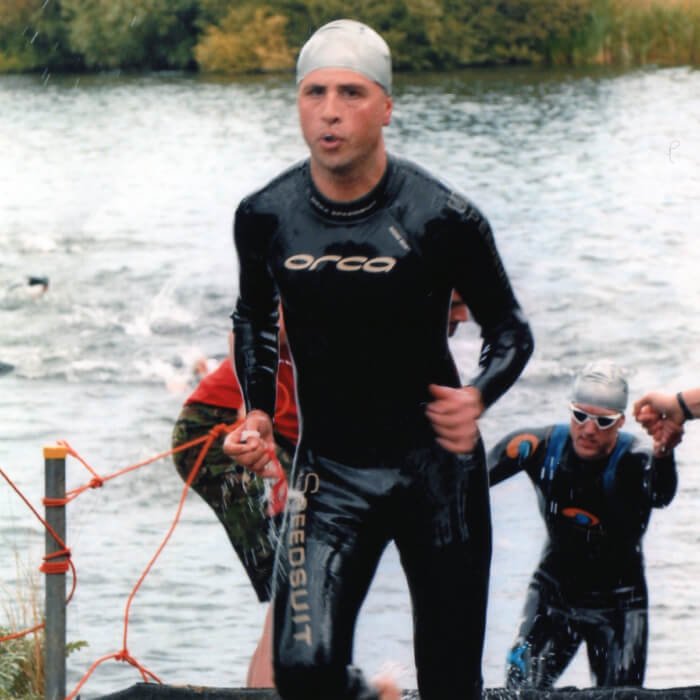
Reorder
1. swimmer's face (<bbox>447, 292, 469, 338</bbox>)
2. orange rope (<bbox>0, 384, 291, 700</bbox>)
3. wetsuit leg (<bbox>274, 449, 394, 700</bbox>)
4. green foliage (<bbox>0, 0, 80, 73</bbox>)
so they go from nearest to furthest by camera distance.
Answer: wetsuit leg (<bbox>274, 449, 394, 700</bbox>), orange rope (<bbox>0, 384, 291, 700</bbox>), swimmer's face (<bbox>447, 292, 469, 338</bbox>), green foliage (<bbox>0, 0, 80, 73</bbox>)

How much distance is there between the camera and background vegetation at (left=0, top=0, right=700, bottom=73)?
138 feet

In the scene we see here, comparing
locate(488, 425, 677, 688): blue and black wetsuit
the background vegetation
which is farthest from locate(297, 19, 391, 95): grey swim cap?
the background vegetation

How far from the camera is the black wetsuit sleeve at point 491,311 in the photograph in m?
4.24

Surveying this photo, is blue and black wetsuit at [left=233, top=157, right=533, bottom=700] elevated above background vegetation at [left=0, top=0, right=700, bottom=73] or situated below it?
above

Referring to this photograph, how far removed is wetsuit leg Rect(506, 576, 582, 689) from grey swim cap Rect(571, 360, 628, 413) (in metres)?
0.88

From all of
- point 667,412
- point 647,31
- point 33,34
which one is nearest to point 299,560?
point 667,412

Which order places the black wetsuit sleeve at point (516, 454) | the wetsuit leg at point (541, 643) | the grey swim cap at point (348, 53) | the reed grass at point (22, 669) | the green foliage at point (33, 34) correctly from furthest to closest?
the green foliage at point (33, 34)
the wetsuit leg at point (541, 643)
the black wetsuit sleeve at point (516, 454)
the reed grass at point (22, 669)
the grey swim cap at point (348, 53)

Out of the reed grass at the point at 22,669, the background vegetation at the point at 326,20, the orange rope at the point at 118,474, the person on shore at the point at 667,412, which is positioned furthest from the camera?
the background vegetation at the point at 326,20

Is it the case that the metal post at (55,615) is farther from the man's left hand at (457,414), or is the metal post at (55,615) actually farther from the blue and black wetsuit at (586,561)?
the blue and black wetsuit at (586,561)

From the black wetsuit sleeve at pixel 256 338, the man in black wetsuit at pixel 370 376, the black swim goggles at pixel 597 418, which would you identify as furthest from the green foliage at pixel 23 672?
the black swim goggles at pixel 597 418

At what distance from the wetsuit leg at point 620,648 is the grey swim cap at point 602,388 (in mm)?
932

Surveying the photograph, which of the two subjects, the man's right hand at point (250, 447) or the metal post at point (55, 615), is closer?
the man's right hand at point (250, 447)

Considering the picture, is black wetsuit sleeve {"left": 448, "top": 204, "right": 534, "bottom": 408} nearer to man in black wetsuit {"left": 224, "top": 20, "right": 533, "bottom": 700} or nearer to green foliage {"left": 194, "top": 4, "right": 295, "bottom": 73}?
man in black wetsuit {"left": 224, "top": 20, "right": 533, "bottom": 700}

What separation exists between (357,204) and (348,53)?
0.42 meters
